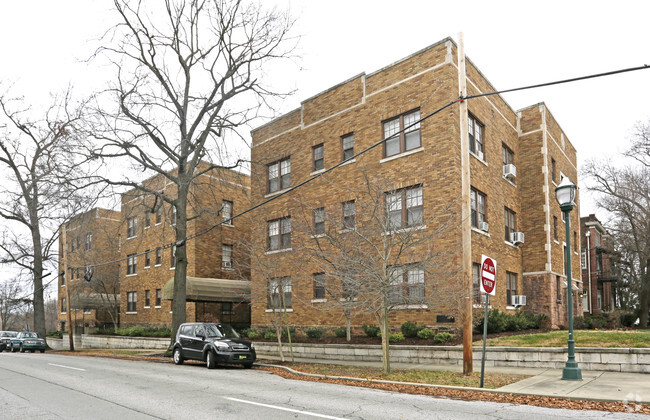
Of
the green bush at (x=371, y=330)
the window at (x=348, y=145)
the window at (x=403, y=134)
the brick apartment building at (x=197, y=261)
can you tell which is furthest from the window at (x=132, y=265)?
the window at (x=403, y=134)

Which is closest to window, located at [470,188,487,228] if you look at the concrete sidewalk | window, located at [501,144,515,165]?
window, located at [501,144,515,165]

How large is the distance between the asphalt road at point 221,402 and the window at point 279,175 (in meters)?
14.3

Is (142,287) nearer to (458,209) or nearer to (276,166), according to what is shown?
(276,166)

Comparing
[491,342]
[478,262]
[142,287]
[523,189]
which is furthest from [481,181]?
[142,287]

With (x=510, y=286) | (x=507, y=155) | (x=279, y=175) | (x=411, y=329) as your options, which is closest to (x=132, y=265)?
(x=279, y=175)

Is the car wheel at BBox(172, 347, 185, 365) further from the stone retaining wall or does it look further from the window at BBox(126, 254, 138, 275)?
the window at BBox(126, 254, 138, 275)

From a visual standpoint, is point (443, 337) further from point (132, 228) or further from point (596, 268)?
point (596, 268)

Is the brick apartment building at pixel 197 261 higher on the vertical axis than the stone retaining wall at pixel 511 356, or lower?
higher

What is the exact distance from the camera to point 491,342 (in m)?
17.1

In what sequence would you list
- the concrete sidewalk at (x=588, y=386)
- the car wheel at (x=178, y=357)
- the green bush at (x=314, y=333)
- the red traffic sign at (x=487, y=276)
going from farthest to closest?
the green bush at (x=314, y=333) → the car wheel at (x=178, y=357) → the red traffic sign at (x=487, y=276) → the concrete sidewalk at (x=588, y=386)

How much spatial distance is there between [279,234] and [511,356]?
14.6 meters

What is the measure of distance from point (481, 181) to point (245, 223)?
1848 centimetres

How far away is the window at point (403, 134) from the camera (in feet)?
69.7

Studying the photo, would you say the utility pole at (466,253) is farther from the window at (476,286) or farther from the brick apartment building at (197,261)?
the brick apartment building at (197,261)
